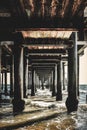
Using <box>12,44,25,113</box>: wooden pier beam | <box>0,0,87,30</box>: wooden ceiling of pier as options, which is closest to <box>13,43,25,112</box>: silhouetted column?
<box>12,44,25,113</box>: wooden pier beam

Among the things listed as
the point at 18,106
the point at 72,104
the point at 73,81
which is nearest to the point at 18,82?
the point at 18,106

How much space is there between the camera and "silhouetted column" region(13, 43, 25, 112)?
10609 mm

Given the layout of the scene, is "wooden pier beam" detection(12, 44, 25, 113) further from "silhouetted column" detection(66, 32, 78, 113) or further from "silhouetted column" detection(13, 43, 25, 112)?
"silhouetted column" detection(66, 32, 78, 113)

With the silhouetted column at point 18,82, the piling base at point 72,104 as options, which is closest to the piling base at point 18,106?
the silhouetted column at point 18,82

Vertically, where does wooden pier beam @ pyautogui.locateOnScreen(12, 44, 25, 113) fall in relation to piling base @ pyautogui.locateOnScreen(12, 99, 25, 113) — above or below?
above

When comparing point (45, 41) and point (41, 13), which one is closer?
point (41, 13)

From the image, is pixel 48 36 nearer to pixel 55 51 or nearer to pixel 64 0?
pixel 55 51

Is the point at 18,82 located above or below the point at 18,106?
above

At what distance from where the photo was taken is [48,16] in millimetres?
8031

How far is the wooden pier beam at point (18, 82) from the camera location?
10609mm

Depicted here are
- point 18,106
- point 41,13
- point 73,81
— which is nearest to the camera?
point 41,13

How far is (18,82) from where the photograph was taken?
1062cm

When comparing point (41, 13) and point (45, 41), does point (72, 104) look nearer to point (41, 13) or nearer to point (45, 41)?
point (45, 41)

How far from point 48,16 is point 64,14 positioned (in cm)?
46
